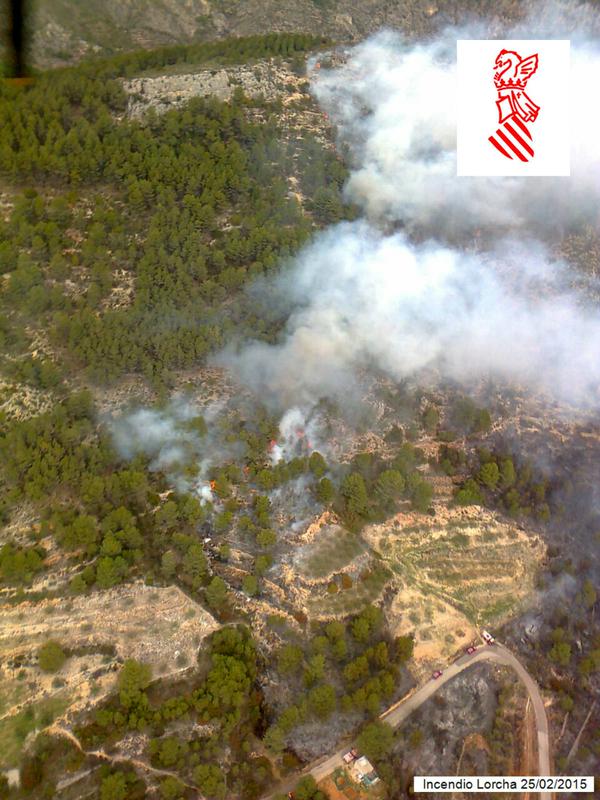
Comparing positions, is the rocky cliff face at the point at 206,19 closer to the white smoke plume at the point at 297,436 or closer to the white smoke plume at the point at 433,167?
the white smoke plume at the point at 433,167

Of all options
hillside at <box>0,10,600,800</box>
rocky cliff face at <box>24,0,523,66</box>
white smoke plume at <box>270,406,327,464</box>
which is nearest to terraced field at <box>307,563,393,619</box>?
hillside at <box>0,10,600,800</box>

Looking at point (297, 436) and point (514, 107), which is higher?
point (514, 107)

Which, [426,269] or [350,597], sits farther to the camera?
[426,269]

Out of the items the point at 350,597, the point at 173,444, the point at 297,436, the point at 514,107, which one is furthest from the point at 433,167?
the point at 350,597

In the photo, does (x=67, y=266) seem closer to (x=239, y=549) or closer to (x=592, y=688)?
(x=239, y=549)

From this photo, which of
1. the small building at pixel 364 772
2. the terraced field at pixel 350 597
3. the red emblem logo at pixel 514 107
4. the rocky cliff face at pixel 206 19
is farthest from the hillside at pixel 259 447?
the red emblem logo at pixel 514 107

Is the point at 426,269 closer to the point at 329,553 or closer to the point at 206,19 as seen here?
the point at 329,553

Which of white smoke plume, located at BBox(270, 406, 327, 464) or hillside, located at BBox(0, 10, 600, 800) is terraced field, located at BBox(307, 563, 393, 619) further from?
white smoke plume, located at BBox(270, 406, 327, 464)
